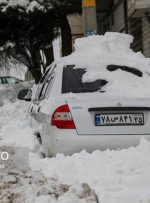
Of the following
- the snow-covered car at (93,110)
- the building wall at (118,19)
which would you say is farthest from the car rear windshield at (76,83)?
the building wall at (118,19)

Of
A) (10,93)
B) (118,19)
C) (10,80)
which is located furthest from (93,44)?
(10,80)

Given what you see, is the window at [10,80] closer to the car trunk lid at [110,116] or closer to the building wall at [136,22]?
the building wall at [136,22]

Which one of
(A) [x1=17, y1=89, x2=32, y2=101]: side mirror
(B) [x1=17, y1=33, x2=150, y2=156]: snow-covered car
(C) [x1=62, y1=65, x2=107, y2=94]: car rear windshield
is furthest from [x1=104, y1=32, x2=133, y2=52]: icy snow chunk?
(A) [x1=17, y1=89, x2=32, y2=101]: side mirror

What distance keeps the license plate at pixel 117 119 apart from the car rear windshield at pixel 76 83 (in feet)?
1.57

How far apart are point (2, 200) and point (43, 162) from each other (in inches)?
35.4

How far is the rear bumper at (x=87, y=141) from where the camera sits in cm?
545

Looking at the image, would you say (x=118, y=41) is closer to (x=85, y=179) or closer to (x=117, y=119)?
(x=117, y=119)

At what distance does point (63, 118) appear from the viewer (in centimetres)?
555

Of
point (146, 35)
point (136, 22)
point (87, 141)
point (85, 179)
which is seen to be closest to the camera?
point (85, 179)

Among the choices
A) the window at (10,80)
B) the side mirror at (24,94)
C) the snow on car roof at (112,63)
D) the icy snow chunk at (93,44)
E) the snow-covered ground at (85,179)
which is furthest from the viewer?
the window at (10,80)

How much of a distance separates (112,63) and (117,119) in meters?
1.07

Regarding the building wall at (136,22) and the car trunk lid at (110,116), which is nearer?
the car trunk lid at (110,116)

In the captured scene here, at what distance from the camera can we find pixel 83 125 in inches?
216

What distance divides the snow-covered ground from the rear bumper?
0.12 meters
